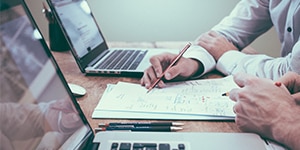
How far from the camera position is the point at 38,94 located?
20.9 inches

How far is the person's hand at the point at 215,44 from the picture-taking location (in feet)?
4.12

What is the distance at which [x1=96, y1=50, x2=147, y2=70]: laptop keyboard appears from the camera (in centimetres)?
115

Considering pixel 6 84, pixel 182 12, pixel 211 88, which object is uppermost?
pixel 6 84

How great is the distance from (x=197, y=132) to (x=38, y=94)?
324mm

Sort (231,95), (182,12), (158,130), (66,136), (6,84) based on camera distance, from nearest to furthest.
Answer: (6,84) → (66,136) → (158,130) → (231,95) → (182,12)

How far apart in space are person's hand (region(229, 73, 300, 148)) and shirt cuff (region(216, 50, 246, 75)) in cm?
31

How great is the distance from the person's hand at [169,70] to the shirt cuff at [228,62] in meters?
0.09

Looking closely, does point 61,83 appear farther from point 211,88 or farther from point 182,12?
point 182,12

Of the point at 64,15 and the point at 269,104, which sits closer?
the point at 269,104

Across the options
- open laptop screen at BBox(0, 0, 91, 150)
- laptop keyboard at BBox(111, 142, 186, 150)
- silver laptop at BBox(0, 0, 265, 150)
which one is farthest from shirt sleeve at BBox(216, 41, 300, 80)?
open laptop screen at BBox(0, 0, 91, 150)

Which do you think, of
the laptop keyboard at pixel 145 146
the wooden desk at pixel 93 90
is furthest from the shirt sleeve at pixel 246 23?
the laptop keyboard at pixel 145 146

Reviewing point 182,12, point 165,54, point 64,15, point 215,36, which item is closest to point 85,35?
point 64,15

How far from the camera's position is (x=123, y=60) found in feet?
4.09

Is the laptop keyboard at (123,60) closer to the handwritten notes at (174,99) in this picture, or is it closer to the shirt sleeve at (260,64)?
the handwritten notes at (174,99)
